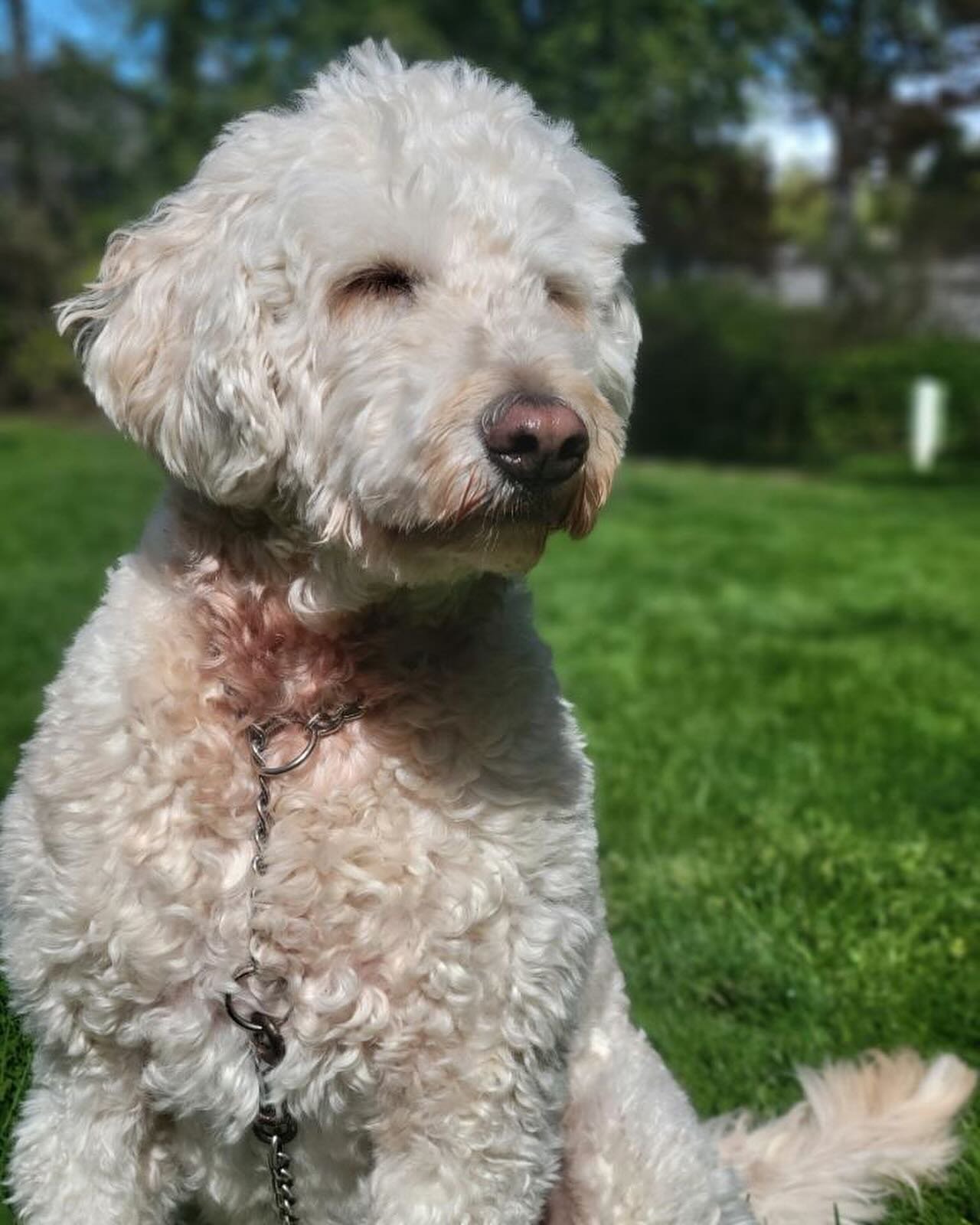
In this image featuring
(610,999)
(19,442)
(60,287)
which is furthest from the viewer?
(60,287)

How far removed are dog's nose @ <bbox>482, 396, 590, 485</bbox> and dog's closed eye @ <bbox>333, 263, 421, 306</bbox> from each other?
332 mm

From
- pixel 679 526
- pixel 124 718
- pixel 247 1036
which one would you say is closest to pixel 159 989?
pixel 247 1036

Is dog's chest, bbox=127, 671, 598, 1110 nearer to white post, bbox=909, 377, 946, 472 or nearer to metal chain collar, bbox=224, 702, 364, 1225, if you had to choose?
metal chain collar, bbox=224, 702, 364, 1225

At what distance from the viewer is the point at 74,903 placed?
6.90ft

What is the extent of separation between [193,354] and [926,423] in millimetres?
20330

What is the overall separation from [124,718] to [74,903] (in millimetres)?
287

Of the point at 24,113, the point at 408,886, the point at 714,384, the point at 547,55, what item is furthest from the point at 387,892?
the point at 24,113

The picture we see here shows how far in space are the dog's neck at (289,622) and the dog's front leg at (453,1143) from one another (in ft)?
1.91

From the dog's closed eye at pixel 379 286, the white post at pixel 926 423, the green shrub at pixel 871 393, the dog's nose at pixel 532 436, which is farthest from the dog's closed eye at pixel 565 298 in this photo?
the green shrub at pixel 871 393

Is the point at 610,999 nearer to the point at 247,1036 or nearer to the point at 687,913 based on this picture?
the point at 247,1036

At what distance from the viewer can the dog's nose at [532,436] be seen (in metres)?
→ 1.97

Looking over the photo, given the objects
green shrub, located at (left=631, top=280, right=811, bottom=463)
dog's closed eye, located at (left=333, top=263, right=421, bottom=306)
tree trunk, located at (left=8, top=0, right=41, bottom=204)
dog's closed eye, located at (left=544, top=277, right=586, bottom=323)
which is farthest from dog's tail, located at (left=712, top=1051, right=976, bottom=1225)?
tree trunk, located at (left=8, top=0, right=41, bottom=204)

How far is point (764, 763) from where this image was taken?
214 inches

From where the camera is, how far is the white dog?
6.83ft
